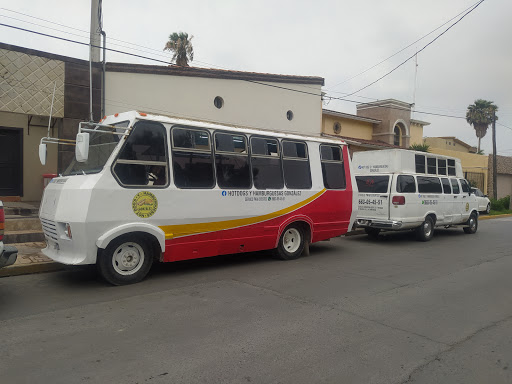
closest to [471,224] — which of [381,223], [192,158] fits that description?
[381,223]

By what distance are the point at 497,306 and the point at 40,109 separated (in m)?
11.4

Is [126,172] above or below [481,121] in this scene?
below

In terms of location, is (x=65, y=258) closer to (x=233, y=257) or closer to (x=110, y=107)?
(x=233, y=257)

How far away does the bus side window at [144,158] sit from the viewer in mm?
6500

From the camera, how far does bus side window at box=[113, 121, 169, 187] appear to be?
21.3 feet

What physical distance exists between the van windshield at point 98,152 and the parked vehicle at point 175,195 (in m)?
0.02

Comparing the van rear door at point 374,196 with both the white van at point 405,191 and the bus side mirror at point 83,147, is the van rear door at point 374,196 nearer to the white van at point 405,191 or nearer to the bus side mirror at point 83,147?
the white van at point 405,191

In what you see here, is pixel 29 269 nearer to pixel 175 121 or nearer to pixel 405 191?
pixel 175 121

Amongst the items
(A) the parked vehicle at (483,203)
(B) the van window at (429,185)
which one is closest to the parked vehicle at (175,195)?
(B) the van window at (429,185)

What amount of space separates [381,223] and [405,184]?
51.1 inches

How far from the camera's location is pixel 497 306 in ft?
19.2

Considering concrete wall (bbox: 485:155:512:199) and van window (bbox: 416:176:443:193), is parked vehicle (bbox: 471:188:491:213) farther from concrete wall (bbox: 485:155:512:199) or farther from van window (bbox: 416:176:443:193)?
van window (bbox: 416:176:443:193)

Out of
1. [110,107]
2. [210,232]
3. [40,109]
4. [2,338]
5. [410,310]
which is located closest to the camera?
[2,338]

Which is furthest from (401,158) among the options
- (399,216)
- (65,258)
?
(65,258)
